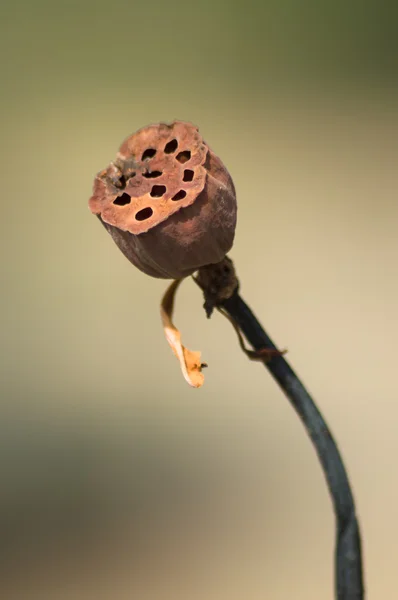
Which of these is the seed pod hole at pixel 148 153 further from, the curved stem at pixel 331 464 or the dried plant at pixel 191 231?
the curved stem at pixel 331 464

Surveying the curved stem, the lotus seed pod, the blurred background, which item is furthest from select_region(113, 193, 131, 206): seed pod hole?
the blurred background

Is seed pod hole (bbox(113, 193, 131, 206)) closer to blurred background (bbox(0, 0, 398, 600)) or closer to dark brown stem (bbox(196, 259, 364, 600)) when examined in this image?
dark brown stem (bbox(196, 259, 364, 600))

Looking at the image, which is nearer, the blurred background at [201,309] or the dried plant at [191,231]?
the dried plant at [191,231]

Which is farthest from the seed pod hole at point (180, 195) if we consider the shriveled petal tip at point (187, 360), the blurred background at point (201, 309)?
the blurred background at point (201, 309)

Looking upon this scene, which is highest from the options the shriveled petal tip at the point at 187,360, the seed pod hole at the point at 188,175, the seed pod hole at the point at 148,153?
the seed pod hole at the point at 148,153

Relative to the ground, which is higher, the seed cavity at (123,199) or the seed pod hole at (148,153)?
the seed pod hole at (148,153)

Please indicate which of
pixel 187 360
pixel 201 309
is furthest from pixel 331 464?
pixel 201 309

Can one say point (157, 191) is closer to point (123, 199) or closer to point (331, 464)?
point (123, 199)
